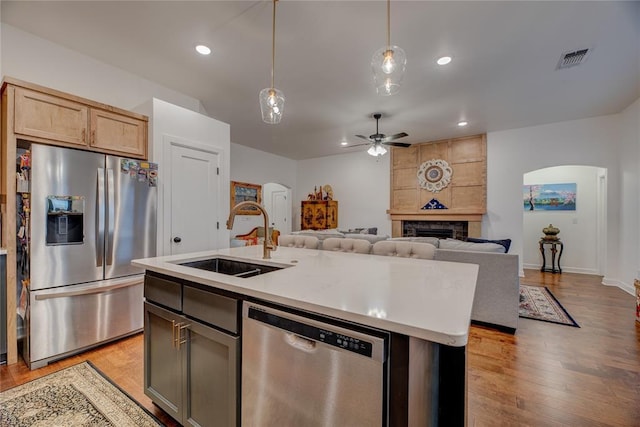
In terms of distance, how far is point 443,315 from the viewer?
83cm

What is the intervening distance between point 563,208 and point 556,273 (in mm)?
1416

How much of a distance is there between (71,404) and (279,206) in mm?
6664

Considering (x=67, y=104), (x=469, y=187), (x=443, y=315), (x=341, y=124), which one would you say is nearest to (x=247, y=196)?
(x=341, y=124)

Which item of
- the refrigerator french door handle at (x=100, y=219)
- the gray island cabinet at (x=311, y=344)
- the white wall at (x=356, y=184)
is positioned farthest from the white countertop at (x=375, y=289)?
the white wall at (x=356, y=184)

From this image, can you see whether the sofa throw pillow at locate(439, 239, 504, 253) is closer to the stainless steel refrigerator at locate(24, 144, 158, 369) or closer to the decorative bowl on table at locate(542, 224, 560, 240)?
the stainless steel refrigerator at locate(24, 144, 158, 369)

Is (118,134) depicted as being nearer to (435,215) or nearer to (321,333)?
(321,333)

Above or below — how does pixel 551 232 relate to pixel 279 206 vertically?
below

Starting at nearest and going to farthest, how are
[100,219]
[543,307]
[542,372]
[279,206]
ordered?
[542,372], [100,219], [543,307], [279,206]

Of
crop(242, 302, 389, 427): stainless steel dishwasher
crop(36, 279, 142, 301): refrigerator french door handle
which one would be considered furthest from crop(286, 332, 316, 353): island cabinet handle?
crop(36, 279, 142, 301): refrigerator french door handle

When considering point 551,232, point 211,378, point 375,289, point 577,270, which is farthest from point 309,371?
point 577,270

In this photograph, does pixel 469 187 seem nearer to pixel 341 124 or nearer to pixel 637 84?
pixel 637 84

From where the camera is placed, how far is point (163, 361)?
5.18 ft

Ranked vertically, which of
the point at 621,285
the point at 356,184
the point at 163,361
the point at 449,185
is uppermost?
the point at 356,184

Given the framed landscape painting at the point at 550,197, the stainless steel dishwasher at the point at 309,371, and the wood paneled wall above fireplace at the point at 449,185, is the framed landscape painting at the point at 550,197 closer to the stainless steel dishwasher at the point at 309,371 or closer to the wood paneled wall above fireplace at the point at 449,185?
the wood paneled wall above fireplace at the point at 449,185
